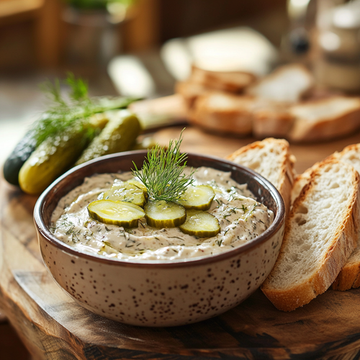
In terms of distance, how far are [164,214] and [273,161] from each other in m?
0.91

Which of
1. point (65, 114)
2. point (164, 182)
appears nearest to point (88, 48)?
point (65, 114)

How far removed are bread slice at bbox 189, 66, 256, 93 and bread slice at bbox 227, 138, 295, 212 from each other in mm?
1518

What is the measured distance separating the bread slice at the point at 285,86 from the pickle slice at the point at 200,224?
233 centimetres

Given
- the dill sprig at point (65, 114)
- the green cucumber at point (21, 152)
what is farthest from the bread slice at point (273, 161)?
the green cucumber at point (21, 152)

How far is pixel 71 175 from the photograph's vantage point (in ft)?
6.96

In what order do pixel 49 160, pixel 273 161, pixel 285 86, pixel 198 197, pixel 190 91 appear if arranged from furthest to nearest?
pixel 285 86
pixel 190 91
pixel 49 160
pixel 273 161
pixel 198 197

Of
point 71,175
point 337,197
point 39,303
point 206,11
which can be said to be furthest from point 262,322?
point 206,11

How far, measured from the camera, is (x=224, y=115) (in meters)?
3.46

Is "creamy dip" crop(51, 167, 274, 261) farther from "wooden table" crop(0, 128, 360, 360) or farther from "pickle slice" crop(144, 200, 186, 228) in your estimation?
"wooden table" crop(0, 128, 360, 360)

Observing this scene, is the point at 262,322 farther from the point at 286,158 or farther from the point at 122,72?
the point at 122,72

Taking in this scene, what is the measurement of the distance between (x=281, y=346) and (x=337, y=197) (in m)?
0.84

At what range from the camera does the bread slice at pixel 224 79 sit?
3971 millimetres

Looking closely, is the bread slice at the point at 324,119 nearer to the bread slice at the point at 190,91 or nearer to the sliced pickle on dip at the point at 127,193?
the bread slice at the point at 190,91

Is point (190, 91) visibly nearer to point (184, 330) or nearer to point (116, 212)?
point (116, 212)
